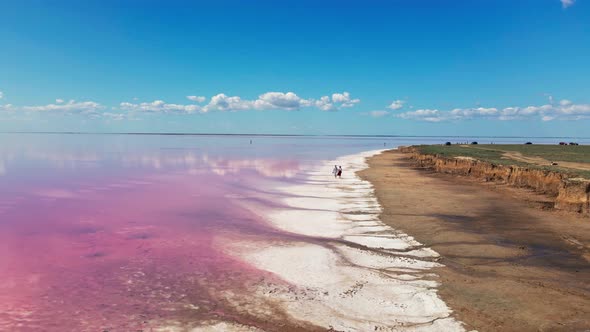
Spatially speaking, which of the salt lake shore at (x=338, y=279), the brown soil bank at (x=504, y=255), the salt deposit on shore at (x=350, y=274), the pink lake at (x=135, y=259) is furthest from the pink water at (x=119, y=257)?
the brown soil bank at (x=504, y=255)

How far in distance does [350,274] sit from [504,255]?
19.1ft

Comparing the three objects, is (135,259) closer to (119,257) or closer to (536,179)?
(119,257)

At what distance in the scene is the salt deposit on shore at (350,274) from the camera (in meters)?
9.07

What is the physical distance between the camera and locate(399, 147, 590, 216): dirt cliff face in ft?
66.9

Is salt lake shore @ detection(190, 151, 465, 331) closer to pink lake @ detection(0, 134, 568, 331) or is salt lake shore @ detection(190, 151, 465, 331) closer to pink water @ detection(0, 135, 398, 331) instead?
pink lake @ detection(0, 134, 568, 331)

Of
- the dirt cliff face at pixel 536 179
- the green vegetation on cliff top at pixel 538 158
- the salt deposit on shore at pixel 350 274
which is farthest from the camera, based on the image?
the green vegetation on cliff top at pixel 538 158

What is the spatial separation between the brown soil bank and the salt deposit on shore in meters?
0.74

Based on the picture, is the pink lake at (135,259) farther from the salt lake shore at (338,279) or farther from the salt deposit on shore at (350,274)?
the salt deposit on shore at (350,274)

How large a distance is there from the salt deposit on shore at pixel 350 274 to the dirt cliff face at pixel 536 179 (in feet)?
33.1

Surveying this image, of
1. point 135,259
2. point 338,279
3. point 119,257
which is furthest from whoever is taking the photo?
point 119,257

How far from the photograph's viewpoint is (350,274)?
1190cm

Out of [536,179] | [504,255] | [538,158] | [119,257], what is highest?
[538,158]

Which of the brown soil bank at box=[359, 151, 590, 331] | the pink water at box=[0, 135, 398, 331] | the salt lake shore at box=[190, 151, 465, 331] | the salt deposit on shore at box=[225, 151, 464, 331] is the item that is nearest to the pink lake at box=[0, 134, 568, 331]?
the pink water at box=[0, 135, 398, 331]

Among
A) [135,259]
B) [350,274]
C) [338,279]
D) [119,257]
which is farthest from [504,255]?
[119,257]
